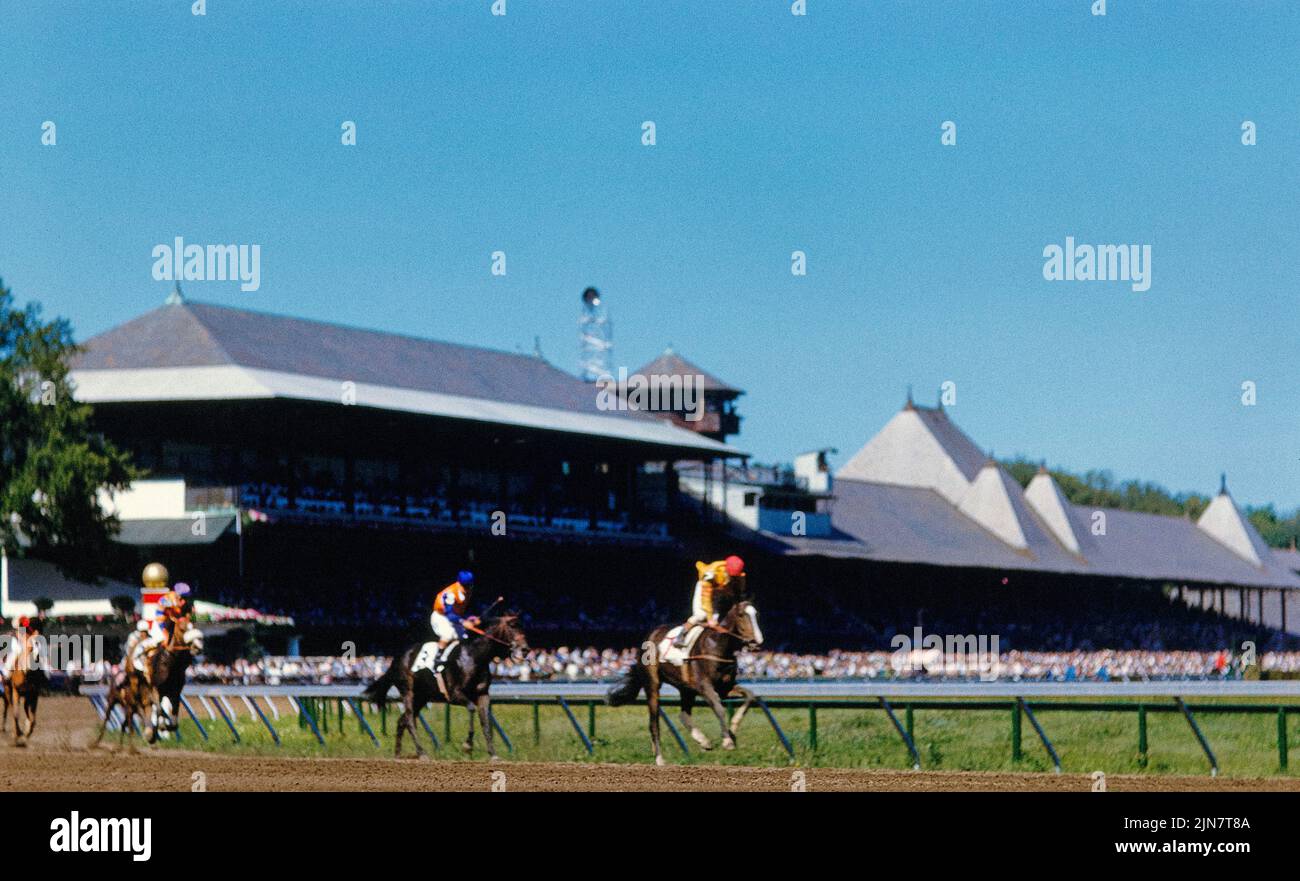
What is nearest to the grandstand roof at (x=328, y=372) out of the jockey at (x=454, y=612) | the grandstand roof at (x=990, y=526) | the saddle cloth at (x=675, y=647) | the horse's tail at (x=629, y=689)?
the grandstand roof at (x=990, y=526)

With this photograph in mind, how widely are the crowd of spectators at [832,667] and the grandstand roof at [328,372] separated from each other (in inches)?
229

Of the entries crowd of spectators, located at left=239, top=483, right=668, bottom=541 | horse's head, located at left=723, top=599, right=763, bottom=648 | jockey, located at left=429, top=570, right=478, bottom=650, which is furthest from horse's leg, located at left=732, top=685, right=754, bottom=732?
crowd of spectators, located at left=239, top=483, right=668, bottom=541

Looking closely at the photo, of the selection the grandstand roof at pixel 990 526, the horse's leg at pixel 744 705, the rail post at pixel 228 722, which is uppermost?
the grandstand roof at pixel 990 526

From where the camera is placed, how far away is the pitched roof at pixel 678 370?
217 ft

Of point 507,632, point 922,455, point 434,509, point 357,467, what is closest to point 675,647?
point 507,632

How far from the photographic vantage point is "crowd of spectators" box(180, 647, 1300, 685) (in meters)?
36.3

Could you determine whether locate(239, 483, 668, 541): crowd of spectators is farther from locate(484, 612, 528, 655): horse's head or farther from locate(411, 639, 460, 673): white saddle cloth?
locate(484, 612, 528, 655): horse's head

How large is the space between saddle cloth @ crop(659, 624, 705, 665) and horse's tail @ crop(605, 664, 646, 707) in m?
0.44

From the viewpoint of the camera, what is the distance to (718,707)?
1745 centimetres
